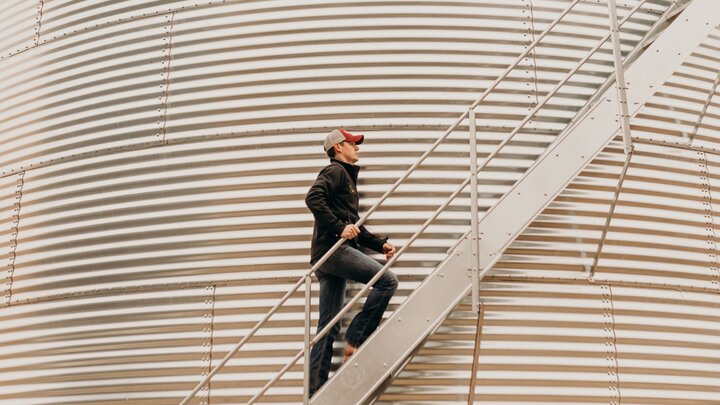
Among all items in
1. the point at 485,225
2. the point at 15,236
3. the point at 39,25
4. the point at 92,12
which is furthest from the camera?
the point at 39,25

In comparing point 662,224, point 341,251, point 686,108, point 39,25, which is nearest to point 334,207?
point 341,251

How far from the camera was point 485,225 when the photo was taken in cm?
556

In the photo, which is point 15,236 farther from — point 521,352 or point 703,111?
point 703,111

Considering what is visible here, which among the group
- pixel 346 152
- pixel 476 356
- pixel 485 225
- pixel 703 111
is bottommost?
pixel 476 356

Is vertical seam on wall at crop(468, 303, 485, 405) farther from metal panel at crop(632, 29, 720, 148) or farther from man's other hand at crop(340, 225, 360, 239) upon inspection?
metal panel at crop(632, 29, 720, 148)

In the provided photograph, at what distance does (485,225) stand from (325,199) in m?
1.16

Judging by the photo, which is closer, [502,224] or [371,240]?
[502,224]

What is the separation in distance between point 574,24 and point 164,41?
3.71m

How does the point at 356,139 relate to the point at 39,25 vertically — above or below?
below

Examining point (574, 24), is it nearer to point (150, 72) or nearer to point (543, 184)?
point (543, 184)

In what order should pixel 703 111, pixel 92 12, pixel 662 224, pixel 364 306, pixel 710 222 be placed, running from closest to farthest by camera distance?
pixel 364 306
pixel 662 224
pixel 710 222
pixel 703 111
pixel 92 12

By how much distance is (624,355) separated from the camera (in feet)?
20.4

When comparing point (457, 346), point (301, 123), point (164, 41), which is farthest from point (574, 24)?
point (164, 41)

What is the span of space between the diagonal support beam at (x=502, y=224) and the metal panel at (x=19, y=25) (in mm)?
5066
